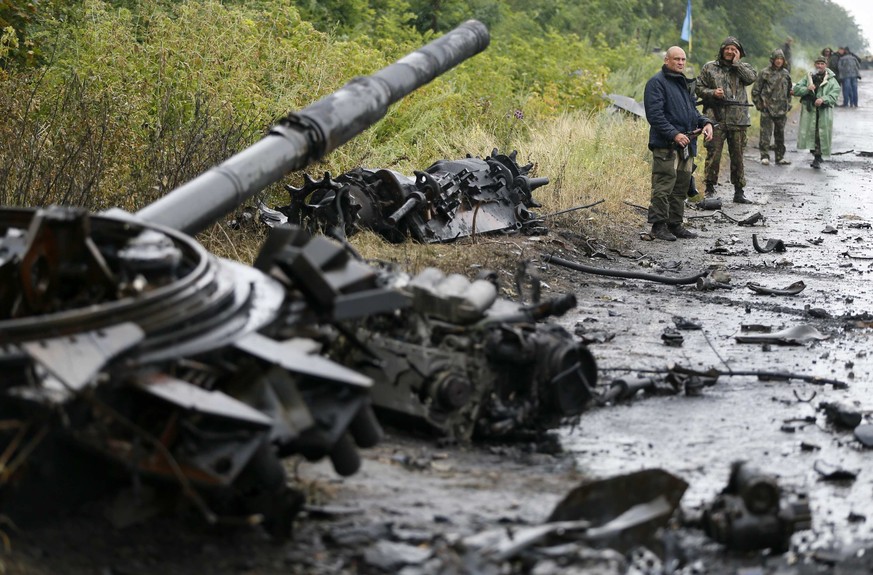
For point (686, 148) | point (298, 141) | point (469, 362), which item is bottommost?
point (686, 148)

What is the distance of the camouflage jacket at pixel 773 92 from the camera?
2236cm

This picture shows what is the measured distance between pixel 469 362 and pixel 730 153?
39.9 ft

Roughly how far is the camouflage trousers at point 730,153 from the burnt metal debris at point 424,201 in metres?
5.88

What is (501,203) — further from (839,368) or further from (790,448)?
(790,448)

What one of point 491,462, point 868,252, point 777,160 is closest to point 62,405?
point 491,462

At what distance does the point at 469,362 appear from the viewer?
5.84 metres

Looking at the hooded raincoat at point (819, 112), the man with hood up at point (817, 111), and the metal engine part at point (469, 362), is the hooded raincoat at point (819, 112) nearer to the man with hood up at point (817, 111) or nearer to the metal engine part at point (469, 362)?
the man with hood up at point (817, 111)

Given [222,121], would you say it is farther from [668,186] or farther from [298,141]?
[668,186]

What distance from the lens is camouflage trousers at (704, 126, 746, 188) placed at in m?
17.0

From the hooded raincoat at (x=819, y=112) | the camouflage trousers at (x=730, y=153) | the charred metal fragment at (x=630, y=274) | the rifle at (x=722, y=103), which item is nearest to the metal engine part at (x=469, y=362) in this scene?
the charred metal fragment at (x=630, y=274)

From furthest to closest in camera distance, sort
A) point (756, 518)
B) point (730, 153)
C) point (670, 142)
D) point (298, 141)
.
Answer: point (730, 153) < point (670, 142) < point (298, 141) < point (756, 518)

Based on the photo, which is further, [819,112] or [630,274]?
[819,112]

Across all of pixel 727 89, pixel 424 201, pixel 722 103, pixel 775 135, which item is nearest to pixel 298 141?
pixel 424 201

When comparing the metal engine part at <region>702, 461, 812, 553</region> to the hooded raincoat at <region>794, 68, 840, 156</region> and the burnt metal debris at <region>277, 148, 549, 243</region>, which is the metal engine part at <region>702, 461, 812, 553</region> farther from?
the hooded raincoat at <region>794, 68, 840, 156</region>
